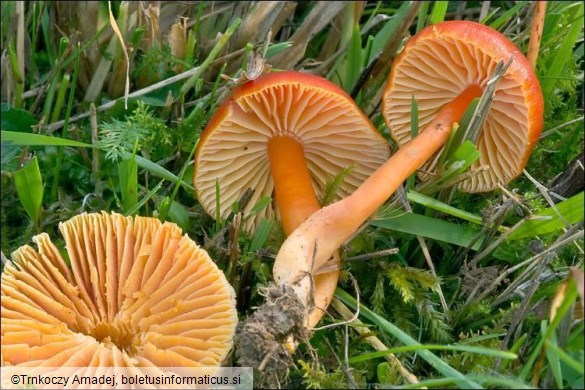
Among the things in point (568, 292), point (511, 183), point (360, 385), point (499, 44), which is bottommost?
point (360, 385)

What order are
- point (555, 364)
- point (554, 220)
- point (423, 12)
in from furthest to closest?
1. point (423, 12)
2. point (554, 220)
3. point (555, 364)

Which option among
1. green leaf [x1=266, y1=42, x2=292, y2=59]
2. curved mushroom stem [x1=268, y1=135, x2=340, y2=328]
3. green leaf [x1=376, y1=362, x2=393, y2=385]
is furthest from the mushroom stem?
green leaf [x1=376, y1=362, x2=393, y2=385]

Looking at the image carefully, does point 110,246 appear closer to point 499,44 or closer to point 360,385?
point 360,385

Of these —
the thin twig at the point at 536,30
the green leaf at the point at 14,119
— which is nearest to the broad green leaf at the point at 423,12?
the thin twig at the point at 536,30

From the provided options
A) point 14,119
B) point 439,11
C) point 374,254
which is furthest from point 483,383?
point 14,119

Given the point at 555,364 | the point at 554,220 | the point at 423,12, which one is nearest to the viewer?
the point at 555,364

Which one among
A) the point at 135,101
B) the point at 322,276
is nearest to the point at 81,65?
the point at 135,101

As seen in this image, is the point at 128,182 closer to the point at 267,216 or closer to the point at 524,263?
the point at 267,216
